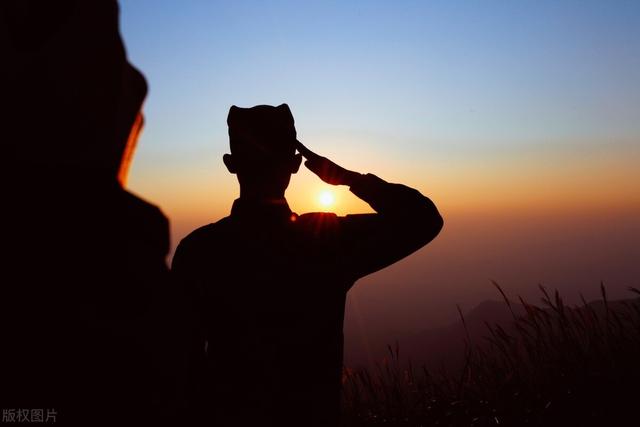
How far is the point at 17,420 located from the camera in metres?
1.09

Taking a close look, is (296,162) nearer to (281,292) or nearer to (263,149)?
(263,149)

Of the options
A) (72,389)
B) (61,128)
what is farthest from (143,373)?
(61,128)

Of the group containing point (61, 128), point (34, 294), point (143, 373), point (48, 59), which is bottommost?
point (143, 373)

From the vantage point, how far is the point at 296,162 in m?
2.90

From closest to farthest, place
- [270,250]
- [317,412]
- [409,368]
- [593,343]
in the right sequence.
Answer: [317,412] < [270,250] < [593,343] < [409,368]

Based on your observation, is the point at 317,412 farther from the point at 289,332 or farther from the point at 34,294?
the point at 34,294

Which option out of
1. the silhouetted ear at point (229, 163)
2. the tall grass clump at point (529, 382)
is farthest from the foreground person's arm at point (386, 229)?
the tall grass clump at point (529, 382)

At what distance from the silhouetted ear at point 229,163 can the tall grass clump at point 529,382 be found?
2746 millimetres

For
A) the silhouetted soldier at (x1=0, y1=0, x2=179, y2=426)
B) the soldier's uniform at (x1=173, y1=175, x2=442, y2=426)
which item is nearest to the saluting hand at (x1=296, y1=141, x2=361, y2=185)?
the soldier's uniform at (x1=173, y1=175, x2=442, y2=426)

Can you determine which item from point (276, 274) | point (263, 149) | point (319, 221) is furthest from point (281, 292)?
point (263, 149)

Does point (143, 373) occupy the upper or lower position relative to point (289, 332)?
upper

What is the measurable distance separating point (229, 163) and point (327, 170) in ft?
1.78

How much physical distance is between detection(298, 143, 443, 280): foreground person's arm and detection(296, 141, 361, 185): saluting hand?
0.64ft

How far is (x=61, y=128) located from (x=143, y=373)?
0.55 meters
